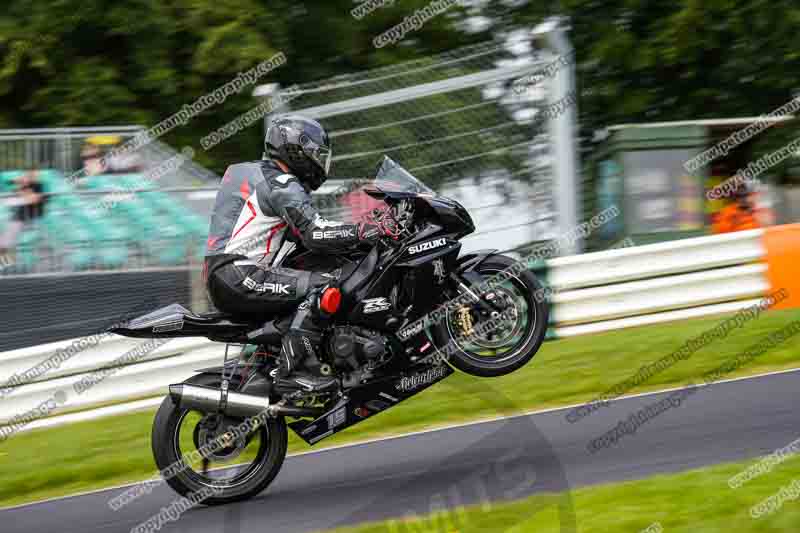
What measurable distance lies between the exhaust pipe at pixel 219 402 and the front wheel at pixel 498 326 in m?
1.02

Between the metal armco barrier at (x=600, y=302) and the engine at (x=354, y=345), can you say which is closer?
the engine at (x=354, y=345)

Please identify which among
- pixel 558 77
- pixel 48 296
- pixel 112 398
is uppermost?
pixel 558 77

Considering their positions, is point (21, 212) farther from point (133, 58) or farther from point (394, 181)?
point (394, 181)

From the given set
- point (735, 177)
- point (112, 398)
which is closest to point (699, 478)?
point (112, 398)

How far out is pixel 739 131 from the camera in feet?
40.7

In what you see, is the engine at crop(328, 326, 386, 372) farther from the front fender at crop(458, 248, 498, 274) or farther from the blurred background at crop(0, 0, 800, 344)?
the blurred background at crop(0, 0, 800, 344)

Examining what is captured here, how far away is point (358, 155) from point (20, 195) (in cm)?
333

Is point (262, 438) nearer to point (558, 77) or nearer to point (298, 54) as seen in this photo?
point (558, 77)

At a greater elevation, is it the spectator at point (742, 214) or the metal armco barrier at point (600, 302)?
the spectator at point (742, 214)

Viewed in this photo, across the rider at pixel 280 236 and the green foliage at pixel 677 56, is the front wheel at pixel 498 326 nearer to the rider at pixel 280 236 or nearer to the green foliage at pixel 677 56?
the rider at pixel 280 236

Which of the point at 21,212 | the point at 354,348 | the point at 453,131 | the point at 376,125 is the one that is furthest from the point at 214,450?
the point at 21,212

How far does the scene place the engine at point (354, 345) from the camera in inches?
265

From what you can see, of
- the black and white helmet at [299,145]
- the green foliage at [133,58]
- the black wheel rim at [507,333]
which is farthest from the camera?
the green foliage at [133,58]

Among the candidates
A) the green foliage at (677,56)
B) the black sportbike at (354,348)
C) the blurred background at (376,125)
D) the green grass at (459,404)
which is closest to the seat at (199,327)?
the black sportbike at (354,348)
